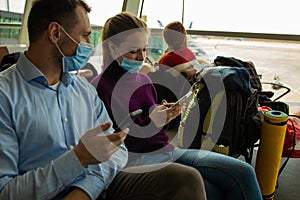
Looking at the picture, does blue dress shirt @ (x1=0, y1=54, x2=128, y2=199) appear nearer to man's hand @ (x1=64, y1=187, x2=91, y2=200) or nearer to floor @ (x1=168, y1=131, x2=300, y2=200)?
man's hand @ (x1=64, y1=187, x2=91, y2=200)

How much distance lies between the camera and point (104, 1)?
381 cm

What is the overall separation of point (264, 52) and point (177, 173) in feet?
10.3

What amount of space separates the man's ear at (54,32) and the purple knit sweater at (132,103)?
1.28 feet

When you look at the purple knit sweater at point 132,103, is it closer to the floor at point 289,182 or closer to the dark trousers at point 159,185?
the dark trousers at point 159,185

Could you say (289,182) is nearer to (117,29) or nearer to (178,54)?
(178,54)

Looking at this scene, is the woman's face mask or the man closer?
the man

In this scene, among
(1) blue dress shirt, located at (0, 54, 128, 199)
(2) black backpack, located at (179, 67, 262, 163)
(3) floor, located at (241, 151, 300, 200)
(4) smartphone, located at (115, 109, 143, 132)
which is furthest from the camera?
(3) floor, located at (241, 151, 300, 200)

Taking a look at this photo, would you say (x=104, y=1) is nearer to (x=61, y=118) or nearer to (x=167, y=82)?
(x=167, y=82)

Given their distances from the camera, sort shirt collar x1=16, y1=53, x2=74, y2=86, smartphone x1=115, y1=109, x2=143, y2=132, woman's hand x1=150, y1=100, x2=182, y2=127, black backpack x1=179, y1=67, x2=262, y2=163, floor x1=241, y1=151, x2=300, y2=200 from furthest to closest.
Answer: floor x1=241, y1=151, x2=300, y2=200, black backpack x1=179, y1=67, x2=262, y2=163, woman's hand x1=150, y1=100, x2=182, y2=127, smartphone x1=115, y1=109, x2=143, y2=132, shirt collar x1=16, y1=53, x2=74, y2=86

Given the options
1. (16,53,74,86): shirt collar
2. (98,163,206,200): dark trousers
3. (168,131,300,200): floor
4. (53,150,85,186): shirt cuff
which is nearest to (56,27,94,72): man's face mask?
(16,53,74,86): shirt collar

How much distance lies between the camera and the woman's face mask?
5.07 ft

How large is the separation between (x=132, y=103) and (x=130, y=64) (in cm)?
20

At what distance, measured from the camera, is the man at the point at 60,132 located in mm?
982

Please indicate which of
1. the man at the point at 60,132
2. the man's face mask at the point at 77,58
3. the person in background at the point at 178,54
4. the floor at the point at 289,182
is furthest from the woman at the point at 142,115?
the person in background at the point at 178,54
